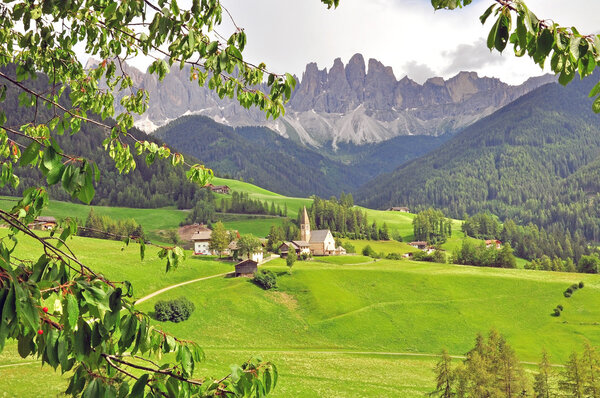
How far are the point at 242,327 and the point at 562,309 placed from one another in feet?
199

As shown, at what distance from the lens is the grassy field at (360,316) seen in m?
51.7

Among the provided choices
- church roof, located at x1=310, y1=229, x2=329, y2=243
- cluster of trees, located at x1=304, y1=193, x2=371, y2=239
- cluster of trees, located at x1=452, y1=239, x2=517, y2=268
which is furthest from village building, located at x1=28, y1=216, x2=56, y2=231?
cluster of trees, located at x1=304, y1=193, x2=371, y2=239

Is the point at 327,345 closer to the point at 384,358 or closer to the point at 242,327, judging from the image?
the point at 384,358

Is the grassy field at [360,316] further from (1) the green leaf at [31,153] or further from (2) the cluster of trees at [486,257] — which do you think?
(1) the green leaf at [31,153]

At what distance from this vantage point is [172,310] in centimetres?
6869

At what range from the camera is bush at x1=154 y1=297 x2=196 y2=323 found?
221 feet

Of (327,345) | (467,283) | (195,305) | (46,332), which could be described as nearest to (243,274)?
(195,305)

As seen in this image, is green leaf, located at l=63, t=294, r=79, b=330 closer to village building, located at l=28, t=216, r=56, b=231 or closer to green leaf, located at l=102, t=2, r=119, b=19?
village building, located at l=28, t=216, r=56, b=231

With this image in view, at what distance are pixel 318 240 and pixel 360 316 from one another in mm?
64832

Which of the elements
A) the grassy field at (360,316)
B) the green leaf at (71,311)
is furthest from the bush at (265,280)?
the green leaf at (71,311)

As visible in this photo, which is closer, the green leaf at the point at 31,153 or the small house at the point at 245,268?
the green leaf at the point at 31,153

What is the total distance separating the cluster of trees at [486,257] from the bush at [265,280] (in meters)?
66.2

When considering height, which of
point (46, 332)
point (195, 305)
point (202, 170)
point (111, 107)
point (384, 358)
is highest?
point (111, 107)

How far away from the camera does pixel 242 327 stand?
70750 mm
